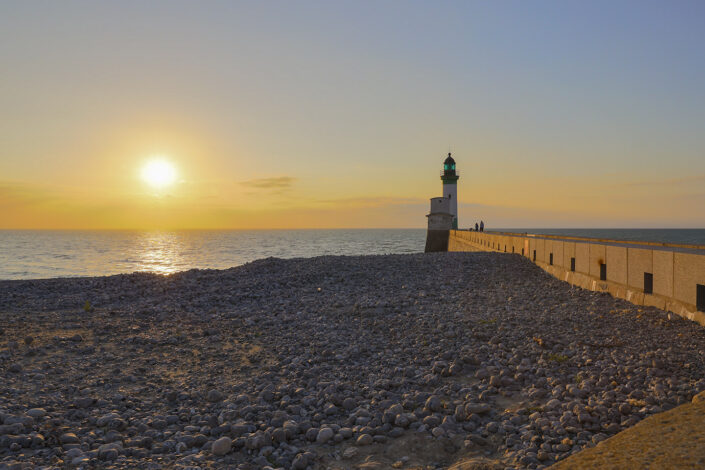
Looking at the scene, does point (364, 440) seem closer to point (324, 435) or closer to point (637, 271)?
point (324, 435)

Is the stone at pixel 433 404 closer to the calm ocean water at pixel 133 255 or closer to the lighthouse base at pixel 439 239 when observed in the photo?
the calm ocean water at pixel 133 255

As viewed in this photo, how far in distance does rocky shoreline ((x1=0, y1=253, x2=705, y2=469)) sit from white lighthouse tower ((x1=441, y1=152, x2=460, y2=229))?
42.6 m

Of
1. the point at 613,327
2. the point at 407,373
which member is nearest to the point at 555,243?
the point at 613,327

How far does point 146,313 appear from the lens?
1263cm

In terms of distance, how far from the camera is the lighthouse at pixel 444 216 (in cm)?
5228

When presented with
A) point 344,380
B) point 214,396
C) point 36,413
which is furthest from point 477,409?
point 36,413

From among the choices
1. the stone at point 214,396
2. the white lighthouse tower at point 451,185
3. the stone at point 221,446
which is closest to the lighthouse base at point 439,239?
the white lighthouse tower at point 451,185

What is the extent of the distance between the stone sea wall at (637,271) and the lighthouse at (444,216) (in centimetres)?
3561

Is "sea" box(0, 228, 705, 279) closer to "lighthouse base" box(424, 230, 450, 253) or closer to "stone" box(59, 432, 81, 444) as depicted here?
"lighthouse base" box(424, 230, 450, 253)

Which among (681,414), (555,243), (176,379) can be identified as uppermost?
(555,243)

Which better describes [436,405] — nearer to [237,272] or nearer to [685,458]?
[685,458]

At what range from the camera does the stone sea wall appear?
8102 mm

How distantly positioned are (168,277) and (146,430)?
1464cm

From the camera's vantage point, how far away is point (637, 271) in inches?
395
